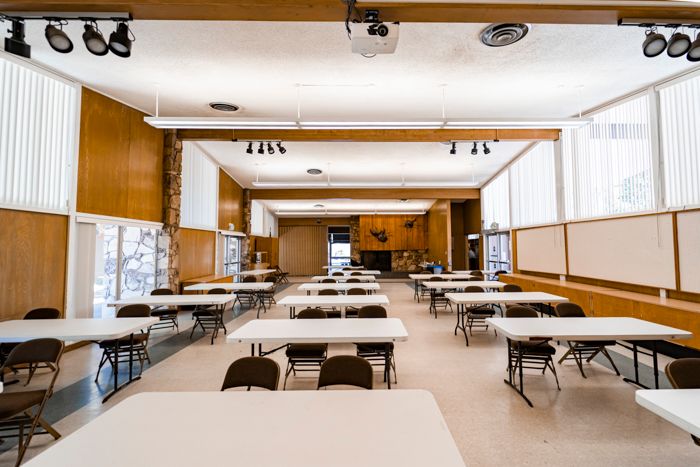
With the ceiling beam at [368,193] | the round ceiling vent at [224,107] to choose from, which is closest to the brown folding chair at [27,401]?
the round ceiling vent at [224,107]

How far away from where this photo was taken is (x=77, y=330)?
3.73 metres

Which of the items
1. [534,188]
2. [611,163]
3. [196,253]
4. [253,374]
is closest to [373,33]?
[253,374]

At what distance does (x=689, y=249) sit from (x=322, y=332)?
5115mm

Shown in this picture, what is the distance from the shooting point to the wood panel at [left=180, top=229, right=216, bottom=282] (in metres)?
8.30

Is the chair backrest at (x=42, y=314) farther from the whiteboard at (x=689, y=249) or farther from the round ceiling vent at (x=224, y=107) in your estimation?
the whiteboard at (x=689, y=249)

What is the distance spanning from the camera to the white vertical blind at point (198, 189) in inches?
336

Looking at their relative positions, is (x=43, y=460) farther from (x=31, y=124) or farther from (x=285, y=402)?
(x=31, y=124)

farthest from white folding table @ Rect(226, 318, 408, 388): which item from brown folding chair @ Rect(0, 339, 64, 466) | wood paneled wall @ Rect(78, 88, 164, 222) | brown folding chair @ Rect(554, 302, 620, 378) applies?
wood paneled wall @ Rect(78, 88, 164, 222)

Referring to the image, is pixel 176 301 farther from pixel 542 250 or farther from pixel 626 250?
pixel 542 250

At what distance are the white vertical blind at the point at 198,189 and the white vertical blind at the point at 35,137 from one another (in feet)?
A: 10.3

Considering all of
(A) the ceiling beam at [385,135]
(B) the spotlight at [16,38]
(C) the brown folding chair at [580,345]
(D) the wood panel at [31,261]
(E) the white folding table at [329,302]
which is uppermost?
(A) the ceiling beam at [385,135]

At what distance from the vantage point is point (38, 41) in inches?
167

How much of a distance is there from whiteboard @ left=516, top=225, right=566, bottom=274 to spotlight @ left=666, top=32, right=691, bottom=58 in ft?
14.4

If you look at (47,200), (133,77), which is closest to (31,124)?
(47,200)
